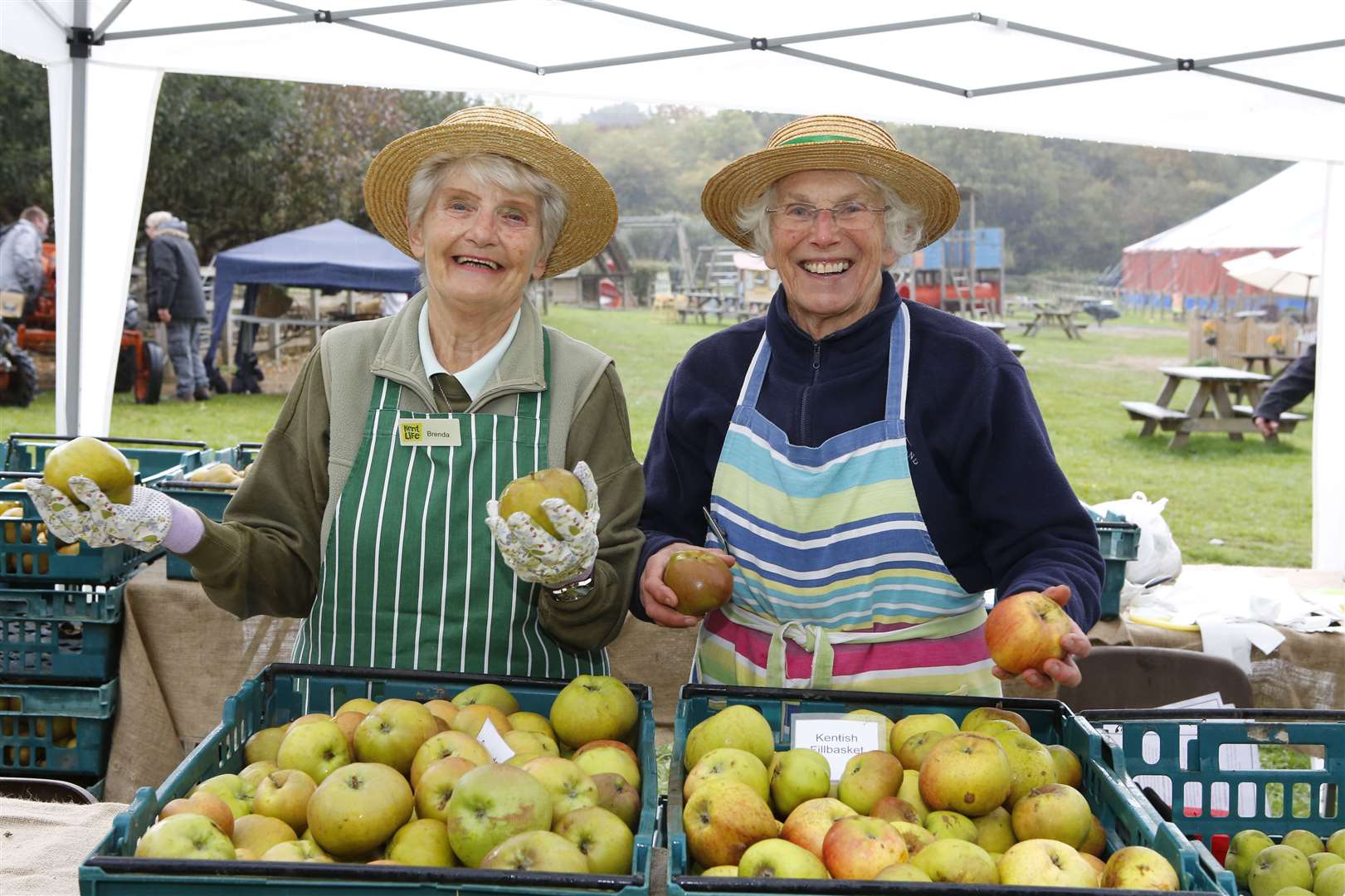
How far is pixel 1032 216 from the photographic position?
47406 mm

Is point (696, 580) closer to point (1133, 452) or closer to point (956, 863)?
point (956, 863)

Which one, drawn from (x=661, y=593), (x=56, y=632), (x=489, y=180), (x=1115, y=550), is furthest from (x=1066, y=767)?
(x=56, y=632)

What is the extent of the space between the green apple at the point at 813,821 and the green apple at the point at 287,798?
0.69 metres

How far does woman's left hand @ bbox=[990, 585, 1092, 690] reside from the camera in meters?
2.00

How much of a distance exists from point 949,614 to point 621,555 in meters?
0.69

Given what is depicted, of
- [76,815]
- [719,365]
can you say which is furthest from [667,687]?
[76,815]

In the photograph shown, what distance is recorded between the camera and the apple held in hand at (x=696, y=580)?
233cm

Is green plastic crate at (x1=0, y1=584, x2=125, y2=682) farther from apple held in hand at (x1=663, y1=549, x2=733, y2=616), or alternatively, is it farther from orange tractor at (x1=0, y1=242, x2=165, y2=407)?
orange tractor at (x1=0, y1=242, x2=165, y2=407)

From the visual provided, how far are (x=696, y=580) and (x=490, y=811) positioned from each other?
84 centimetres

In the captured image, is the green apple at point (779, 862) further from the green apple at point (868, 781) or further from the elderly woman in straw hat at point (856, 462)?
the elderly woman in straw hat at point (856, 462)

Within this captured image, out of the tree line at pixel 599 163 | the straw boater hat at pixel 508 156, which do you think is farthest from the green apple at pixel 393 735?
the tree line at pixel 599 163

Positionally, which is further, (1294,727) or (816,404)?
(816,404)

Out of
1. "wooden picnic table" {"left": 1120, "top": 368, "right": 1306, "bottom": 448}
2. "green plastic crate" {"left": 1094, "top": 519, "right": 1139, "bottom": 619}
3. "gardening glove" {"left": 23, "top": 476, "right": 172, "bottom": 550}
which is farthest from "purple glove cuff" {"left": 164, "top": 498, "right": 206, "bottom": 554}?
"wooden picnic table" {"left": 1120, "top": 368, "right": 1306, "bottom": 448}

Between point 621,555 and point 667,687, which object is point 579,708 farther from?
point 667,687
